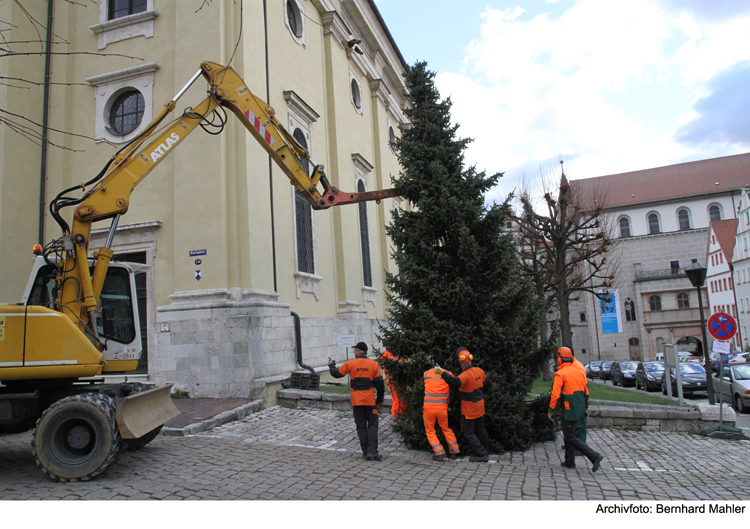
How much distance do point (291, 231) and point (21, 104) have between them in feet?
26.1

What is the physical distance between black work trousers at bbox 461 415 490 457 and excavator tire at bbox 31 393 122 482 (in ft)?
15.2

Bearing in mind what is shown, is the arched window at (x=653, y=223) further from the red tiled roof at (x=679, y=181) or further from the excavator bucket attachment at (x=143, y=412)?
the excavator bucket attachment at (x=143, y=412)

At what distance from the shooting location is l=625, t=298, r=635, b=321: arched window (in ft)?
213

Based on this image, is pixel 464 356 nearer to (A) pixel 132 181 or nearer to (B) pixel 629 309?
(A) pixel 132 181

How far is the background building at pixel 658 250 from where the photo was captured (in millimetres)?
63094

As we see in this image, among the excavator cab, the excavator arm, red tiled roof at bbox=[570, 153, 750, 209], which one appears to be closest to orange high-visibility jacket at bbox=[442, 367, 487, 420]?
the excavator arm

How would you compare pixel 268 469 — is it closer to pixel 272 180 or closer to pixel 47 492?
pixel 47 492

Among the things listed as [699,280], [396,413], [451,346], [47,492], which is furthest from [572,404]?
[699,280]

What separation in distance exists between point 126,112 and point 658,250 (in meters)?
68.8

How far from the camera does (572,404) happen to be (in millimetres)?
7477

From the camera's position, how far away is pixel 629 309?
65312 millimetres

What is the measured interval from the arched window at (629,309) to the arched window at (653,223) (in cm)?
1104

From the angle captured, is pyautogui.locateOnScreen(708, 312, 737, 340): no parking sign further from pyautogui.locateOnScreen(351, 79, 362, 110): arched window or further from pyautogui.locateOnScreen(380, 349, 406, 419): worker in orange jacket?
pyautogui.locateOnScreen(351, 79, 362, 110): arched window

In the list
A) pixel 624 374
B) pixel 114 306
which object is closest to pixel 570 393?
pixel 114 306
